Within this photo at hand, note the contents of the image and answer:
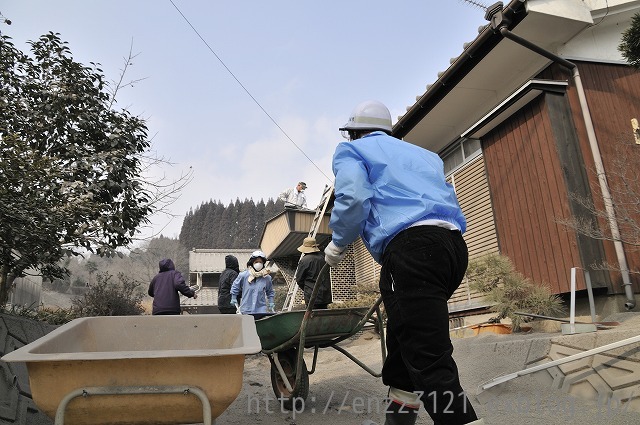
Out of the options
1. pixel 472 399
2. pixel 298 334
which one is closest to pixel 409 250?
pixel 298 334

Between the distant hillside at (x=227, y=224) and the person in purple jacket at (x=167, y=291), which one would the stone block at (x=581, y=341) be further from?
the distant hillside at (x=227, y=224)

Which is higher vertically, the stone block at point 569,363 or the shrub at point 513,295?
the shrub at point 513,295

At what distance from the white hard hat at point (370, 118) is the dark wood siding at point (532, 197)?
460 centimetres

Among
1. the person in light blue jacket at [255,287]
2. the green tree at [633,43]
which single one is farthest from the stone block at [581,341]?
the person in light blue jacket at [255,287]

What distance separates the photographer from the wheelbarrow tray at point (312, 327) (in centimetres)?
385

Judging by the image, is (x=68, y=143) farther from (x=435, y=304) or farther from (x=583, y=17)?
(x=583, y=17)

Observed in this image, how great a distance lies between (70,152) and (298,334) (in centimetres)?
419

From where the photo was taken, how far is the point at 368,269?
15047 mm

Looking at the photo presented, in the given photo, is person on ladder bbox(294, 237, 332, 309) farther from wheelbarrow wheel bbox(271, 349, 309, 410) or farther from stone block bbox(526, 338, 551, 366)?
stone block bbox(526, 338, 551, 366)

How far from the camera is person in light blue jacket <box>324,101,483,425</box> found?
2.06 metres

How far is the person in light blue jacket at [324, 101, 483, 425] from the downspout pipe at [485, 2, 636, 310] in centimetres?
442

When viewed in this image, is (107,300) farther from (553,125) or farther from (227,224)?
(227,224)

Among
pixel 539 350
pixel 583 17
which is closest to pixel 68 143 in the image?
pixel 539 350

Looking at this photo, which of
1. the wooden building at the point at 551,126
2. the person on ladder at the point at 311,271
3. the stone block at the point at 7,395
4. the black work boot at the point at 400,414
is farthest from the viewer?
the wooden building at the point at 551,126
